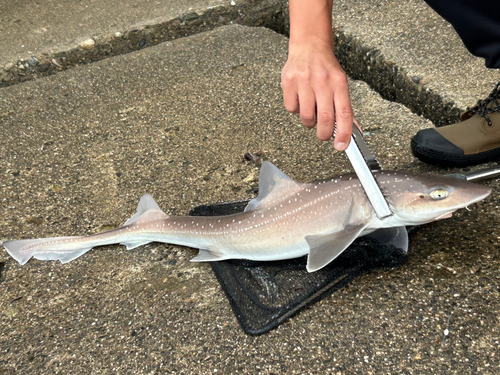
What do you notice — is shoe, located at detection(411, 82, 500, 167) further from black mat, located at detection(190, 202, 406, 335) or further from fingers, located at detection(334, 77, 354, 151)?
fingers, located at detection(334, 77, 354, 151)

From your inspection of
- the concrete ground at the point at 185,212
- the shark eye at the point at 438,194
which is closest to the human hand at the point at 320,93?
the shark eye at the point at 438,194

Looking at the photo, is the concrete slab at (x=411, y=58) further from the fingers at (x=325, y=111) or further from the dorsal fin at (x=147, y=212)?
the dorsal fin at (x=147, y=212)

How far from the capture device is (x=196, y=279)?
2.16 meters

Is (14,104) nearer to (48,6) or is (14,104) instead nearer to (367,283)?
(48,6)

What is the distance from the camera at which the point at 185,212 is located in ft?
8.52

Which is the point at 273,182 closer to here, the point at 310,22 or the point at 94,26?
the point at 310,22

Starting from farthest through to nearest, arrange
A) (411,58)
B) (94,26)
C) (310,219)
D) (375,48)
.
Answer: (94,26) → (375,48) → (411,58) → (310,219)

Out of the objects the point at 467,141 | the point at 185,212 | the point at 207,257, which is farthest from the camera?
the point at 185,212

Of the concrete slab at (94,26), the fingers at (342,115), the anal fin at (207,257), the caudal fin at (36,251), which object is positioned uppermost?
the fingers at (342,115)

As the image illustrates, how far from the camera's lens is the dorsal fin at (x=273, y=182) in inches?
79.1

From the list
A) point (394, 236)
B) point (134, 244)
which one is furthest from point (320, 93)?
point (134, 244)

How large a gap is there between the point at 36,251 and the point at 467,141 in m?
2.46

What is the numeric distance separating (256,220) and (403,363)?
0.83 meters

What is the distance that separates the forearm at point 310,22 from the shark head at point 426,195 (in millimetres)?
654
